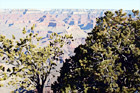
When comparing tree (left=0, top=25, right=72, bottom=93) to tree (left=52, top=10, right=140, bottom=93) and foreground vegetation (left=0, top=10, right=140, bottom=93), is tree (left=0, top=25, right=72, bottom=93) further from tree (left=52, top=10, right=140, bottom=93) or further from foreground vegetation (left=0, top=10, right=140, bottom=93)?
tree (left=52, top=10, right=140, bottom=93)

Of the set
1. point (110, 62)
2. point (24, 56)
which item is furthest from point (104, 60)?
point (24, 56)

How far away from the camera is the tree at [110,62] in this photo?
690 inches

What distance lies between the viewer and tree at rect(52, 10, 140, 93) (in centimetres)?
1753

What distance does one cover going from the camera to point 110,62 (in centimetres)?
1772

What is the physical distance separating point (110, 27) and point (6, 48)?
485 inches

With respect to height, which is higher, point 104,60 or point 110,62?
point 104,60

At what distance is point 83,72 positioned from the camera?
20750 mm

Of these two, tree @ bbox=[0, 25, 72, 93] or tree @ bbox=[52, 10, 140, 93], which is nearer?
tree @ bbox=[52, 10, 140, 93]

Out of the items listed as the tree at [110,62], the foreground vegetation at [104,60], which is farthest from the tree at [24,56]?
the tree at [110,62]

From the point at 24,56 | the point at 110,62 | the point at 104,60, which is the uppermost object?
the point at 24,56

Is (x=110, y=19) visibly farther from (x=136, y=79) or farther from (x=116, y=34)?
(x=136, y=79)

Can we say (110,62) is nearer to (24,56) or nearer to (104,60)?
(104,60)

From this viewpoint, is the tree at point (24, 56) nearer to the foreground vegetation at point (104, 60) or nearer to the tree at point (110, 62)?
the foreground vegetation at point (104, 60)

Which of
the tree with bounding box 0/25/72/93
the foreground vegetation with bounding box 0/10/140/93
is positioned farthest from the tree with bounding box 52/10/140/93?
the tree with bounding box 0/25/72/93
